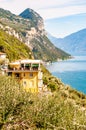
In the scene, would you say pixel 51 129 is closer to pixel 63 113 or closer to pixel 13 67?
pixel 63 113

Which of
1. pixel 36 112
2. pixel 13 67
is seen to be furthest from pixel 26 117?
pixel 13 67

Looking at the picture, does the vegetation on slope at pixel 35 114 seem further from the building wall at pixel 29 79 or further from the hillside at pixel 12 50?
the hillside at pixel 12 50

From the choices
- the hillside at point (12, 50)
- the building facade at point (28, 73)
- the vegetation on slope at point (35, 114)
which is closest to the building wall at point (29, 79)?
the building facade at point (28, 73)

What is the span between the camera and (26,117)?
1945cm

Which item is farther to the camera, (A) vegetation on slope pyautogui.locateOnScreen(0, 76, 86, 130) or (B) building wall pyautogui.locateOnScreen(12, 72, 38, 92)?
(B) building wall pyautogui.locateOnScreen(12, 72, 38, 92)

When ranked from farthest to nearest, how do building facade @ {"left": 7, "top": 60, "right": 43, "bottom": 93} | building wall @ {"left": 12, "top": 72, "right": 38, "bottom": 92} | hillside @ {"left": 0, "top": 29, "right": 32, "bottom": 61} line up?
hillside @ {"left": 0, "top": 29, "right": 32, "bottom": 61} < building facade @ {"left": 7, "top": 60, "right": 43, "bottom": 93} < building wall @ {"left": 12, "top": 72, "right": 38, "bottom": 92}

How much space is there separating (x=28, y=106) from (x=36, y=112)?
0.75 metres

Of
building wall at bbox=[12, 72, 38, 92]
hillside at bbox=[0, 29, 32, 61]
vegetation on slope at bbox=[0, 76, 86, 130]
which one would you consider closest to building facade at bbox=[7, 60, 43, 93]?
building wall at bbox=[12, 72, 38, 92]

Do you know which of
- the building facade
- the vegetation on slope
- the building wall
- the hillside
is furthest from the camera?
the hillside

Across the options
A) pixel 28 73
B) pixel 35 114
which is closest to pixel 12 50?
pixel 28 73

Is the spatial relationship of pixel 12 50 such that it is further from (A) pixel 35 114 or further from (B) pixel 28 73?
(A) pixel 35 114

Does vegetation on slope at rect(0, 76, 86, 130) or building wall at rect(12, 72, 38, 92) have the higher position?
vegetation on slope at rect(0, 76, 86, 130)

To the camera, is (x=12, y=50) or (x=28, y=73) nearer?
(x=28, y=73)

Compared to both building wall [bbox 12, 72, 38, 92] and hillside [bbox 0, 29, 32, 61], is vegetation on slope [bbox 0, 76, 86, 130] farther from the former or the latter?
hillside [bbox 0, 29, 32, 61]
